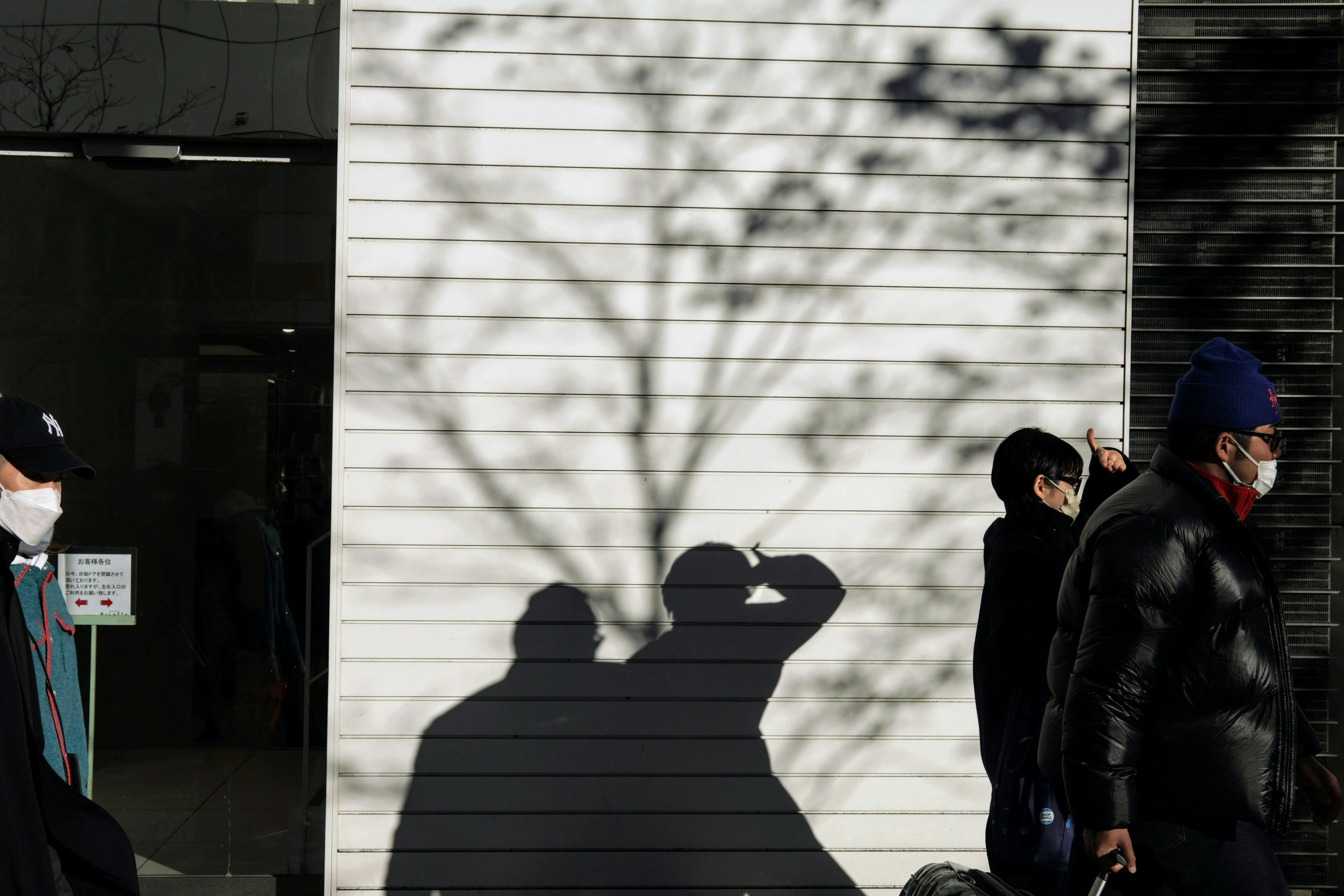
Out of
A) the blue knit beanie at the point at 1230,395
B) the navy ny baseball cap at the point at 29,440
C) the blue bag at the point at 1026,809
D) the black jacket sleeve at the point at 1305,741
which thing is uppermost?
the blue knit beanie at the point at 1230,395

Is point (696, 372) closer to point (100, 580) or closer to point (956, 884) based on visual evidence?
point (956, 884)

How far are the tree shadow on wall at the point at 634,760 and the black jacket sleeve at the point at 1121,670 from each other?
2099 millimetres

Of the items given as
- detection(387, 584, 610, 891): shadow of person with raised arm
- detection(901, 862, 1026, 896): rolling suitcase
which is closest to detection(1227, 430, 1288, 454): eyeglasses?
detection(901, 862, 1026, 896): rolling suitcase

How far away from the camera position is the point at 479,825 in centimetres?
454

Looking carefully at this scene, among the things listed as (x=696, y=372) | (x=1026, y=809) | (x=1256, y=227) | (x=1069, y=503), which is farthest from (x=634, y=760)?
(x=1256, y=227)

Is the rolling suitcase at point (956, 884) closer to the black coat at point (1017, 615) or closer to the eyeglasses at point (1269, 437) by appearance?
the black coat at point (1017, 615)

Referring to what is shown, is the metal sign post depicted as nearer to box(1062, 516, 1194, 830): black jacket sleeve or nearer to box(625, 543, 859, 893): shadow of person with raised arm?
box(625, 543, 859, 893): shadow of person with raised arm

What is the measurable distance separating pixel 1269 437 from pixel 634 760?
2.91 meters

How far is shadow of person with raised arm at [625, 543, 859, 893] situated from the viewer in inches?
180

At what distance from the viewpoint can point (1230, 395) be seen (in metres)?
2.69

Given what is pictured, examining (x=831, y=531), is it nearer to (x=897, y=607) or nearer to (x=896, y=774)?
(x=897, y=607)

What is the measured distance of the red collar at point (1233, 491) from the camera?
2.71 meters

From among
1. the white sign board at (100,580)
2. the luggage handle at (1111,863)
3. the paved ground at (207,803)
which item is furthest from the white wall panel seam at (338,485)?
the luggage handle at (1111,863)

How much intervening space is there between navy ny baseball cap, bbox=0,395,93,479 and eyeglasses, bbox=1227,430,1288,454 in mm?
3253
